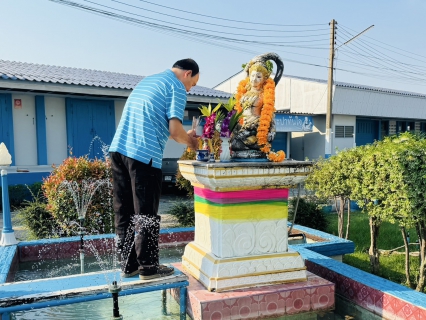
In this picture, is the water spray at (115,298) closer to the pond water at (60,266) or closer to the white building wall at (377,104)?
the pond water at (60,266)

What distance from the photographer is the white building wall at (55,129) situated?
11164 millimetres

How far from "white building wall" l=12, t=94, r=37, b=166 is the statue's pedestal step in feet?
30.3

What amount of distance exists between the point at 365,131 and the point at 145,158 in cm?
2099

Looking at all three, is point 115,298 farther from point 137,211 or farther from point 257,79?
point 257,79

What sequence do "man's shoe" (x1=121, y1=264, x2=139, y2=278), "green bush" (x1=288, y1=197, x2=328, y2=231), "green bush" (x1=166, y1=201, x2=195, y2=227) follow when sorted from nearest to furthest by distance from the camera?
"man's shoe" (x1=121, y1=264, x2=139, y2=278), "green bush" (x1=288, y1=197, x2=328, y2=231), "green bush" (x1=166, y1=201, x2=195, y2=227)

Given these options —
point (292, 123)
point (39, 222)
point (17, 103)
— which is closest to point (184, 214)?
point (39, 222)

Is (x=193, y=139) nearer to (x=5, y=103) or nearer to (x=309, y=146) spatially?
(x=5, y=103)

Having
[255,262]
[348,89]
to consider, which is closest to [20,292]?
[255,262]

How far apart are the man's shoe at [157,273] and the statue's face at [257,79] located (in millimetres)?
1835

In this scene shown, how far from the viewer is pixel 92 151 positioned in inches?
463

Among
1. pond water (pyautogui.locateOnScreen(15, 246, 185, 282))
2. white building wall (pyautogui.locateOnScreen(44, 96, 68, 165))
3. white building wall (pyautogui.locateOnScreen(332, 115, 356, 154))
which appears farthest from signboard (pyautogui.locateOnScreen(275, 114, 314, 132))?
pond water (pyautogui.locateOnScreen(15, 246, 185, 282))

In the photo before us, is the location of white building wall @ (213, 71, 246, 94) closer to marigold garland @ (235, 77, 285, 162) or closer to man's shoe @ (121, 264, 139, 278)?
marigold garland @ (235, 77, 285, 162)

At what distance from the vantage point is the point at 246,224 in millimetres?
3197

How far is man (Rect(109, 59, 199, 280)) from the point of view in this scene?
9.39 feet
